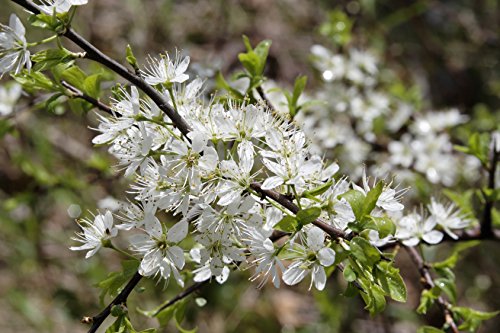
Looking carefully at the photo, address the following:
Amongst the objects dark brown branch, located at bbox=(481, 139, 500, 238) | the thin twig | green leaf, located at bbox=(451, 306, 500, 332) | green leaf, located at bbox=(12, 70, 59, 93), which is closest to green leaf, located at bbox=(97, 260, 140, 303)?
the thin twig

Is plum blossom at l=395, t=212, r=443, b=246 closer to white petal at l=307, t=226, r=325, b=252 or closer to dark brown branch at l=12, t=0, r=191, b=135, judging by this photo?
white petal at l=307, t=226, r=325, b=252

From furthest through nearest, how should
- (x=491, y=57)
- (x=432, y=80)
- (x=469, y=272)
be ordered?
1. (x=432, y=80)
2. (x=491, y=57)
3. (x=469, y=272)

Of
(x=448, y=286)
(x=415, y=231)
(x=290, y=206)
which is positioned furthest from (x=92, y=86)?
(x=448, y=286)

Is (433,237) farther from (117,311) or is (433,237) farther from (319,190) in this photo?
(117,311)

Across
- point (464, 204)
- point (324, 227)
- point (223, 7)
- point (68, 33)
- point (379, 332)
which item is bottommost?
point (379, 332)

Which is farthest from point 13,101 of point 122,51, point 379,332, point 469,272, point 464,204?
point 469,272

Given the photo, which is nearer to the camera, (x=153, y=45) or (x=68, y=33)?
(x=68, y=33)

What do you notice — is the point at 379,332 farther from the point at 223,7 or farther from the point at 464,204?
the point at 223,7
